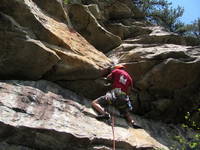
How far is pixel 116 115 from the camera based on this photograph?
9.62 m

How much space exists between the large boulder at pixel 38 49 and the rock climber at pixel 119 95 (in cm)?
64

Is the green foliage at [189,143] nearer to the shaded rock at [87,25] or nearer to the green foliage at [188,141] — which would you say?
the green foliage at [188,141]

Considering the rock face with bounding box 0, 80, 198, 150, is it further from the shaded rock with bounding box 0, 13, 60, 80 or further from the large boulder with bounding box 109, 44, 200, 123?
the large boulder with bounding box 109, 44, 200, 123

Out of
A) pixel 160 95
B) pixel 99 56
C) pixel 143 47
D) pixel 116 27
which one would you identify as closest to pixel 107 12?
pixel 116 27

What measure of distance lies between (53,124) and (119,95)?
2.77 meters

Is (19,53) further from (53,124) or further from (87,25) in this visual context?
(87,25)

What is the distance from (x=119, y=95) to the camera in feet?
30.8

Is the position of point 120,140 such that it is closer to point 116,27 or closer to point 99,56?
point 99,56

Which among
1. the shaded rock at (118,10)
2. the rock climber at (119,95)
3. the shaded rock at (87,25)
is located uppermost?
the shaded rock at (118,10)

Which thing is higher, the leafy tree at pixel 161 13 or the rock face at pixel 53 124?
the leafy tree at pixel 161 13

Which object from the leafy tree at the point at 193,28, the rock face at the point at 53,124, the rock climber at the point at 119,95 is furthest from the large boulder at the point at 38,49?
the leafy tree at the point at 193,28

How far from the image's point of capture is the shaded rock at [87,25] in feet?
37.8

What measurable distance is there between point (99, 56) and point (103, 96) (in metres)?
1.82

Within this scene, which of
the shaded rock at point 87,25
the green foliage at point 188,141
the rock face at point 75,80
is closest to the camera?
the green foliage at point 188,141
